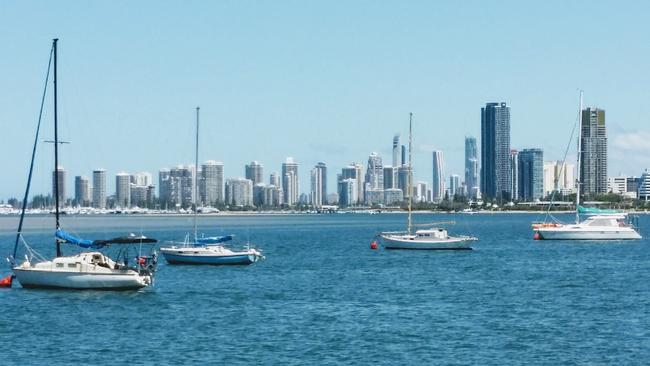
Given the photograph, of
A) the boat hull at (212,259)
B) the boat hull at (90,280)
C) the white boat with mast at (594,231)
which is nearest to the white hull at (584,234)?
the white boat with mast at (594,231)

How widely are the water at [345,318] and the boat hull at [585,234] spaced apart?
149ft

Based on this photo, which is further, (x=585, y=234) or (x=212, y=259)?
(x=585, y=234)

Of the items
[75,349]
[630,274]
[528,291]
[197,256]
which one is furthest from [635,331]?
[197,256]

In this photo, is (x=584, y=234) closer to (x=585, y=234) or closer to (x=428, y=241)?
→ (x=585, y=234)

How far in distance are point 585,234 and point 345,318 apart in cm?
8404

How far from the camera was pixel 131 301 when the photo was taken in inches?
2357

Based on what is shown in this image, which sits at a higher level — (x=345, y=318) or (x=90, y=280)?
(x=90, y=280)

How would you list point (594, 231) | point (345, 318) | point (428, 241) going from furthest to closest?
1. point (594, 231)
2. point (428, 241)
3. point (345, 318)

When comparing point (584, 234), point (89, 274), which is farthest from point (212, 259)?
point (584, 234)

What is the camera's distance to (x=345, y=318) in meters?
53.1

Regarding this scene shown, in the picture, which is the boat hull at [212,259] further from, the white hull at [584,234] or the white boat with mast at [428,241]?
the white hull at [584,234]

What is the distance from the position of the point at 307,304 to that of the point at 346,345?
1462cm

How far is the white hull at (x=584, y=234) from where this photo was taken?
13138 cm

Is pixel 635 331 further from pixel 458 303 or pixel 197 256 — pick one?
pixel 197 256
